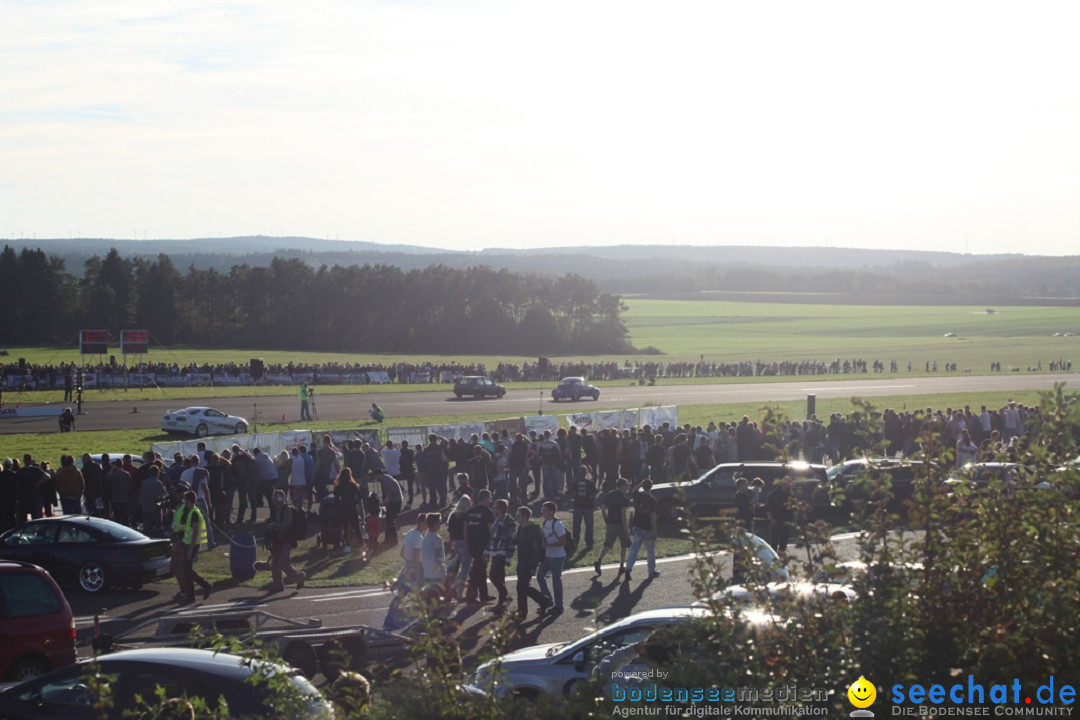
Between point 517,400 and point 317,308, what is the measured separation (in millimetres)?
59488

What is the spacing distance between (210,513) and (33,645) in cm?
1116

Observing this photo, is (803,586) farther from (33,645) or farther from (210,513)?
(210,513)

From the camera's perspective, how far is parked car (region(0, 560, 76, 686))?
11391mm

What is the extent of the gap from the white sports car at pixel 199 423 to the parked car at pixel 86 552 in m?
22.9

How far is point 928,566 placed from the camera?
569 cm

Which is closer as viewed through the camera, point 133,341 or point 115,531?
point 115,531

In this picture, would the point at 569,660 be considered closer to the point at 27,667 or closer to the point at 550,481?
the point at 27,667

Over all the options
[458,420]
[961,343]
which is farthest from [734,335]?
→ [458,420]

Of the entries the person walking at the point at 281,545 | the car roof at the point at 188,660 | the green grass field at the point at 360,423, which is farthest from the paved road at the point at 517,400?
the car roof at the point at 188,660

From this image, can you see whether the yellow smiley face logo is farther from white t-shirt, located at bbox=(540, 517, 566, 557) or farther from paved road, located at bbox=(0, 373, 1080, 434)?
paved road, located at bbox=(0, 373, 1080, 434)

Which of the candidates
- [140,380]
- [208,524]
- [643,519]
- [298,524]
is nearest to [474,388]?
[140,380]

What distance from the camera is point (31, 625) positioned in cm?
1159

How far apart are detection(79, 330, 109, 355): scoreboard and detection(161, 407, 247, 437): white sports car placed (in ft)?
64.0

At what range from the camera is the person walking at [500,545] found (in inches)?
604
